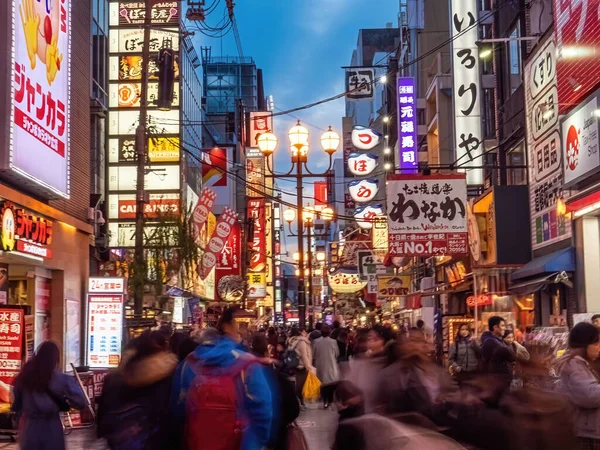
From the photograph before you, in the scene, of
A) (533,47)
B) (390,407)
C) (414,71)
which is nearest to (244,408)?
(390,407)

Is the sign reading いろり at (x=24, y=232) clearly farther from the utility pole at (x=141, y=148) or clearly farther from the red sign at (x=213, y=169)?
the red sign at (x=213, y=169)

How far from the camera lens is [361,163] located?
138ft

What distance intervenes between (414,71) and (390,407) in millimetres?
49958

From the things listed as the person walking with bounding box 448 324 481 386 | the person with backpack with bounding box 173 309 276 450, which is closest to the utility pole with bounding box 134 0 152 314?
the person walking with bounding box 448 324 481 386

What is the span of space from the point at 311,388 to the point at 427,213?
553 centimetres

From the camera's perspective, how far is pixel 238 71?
130500 millimetres

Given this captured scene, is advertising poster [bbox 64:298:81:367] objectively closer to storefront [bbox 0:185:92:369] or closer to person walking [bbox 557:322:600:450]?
storefront [bbox 0:185:92:369]

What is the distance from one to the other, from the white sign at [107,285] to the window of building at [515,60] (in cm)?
1320

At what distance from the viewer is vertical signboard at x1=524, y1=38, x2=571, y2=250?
21719 millimetres

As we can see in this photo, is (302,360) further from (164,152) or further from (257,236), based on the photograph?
(257,236)

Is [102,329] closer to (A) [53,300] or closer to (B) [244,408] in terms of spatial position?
(A) [53,300]

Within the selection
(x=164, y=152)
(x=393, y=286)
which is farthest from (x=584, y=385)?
(x=164, y=152)

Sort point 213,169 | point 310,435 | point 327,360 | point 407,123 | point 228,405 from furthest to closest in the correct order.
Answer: point 213,169 → point 407,123 → point 327,360 → point 310,435 → point 228,405

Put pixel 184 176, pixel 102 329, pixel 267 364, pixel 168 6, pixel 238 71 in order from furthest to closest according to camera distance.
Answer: pixel 238 71
pixel 184 176
pixel 168 6
pixel 102 329
pixel 267 364
